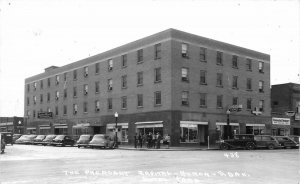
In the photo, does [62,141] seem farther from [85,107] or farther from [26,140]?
[85,107]

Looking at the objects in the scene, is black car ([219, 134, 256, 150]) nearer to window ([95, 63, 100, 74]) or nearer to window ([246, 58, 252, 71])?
window ([246, 58, 252, 71])

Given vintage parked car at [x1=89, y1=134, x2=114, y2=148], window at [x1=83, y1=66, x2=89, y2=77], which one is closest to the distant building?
Answer: window at [x1=83, y1=66, x2=89, y2=77]

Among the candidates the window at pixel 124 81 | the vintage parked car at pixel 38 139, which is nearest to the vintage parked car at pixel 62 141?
the vintage parked car at pixel 38 139

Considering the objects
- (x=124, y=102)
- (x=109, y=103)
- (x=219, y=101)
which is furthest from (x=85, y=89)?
(x=219, y=101)

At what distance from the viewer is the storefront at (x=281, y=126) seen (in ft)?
183

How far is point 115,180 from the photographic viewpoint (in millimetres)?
12359

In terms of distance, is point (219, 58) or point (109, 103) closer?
point (219, 58)

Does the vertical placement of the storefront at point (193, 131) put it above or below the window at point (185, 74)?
below

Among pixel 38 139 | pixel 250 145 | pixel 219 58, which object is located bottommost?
pixel 38 139

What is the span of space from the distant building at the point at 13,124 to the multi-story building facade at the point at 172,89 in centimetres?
2365

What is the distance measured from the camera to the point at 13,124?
270 ft

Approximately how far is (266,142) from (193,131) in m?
8.30

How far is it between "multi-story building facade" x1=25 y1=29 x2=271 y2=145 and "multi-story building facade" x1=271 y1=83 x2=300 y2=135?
3.20 meters

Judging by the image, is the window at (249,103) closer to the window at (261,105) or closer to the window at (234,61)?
the window at (261,105)
